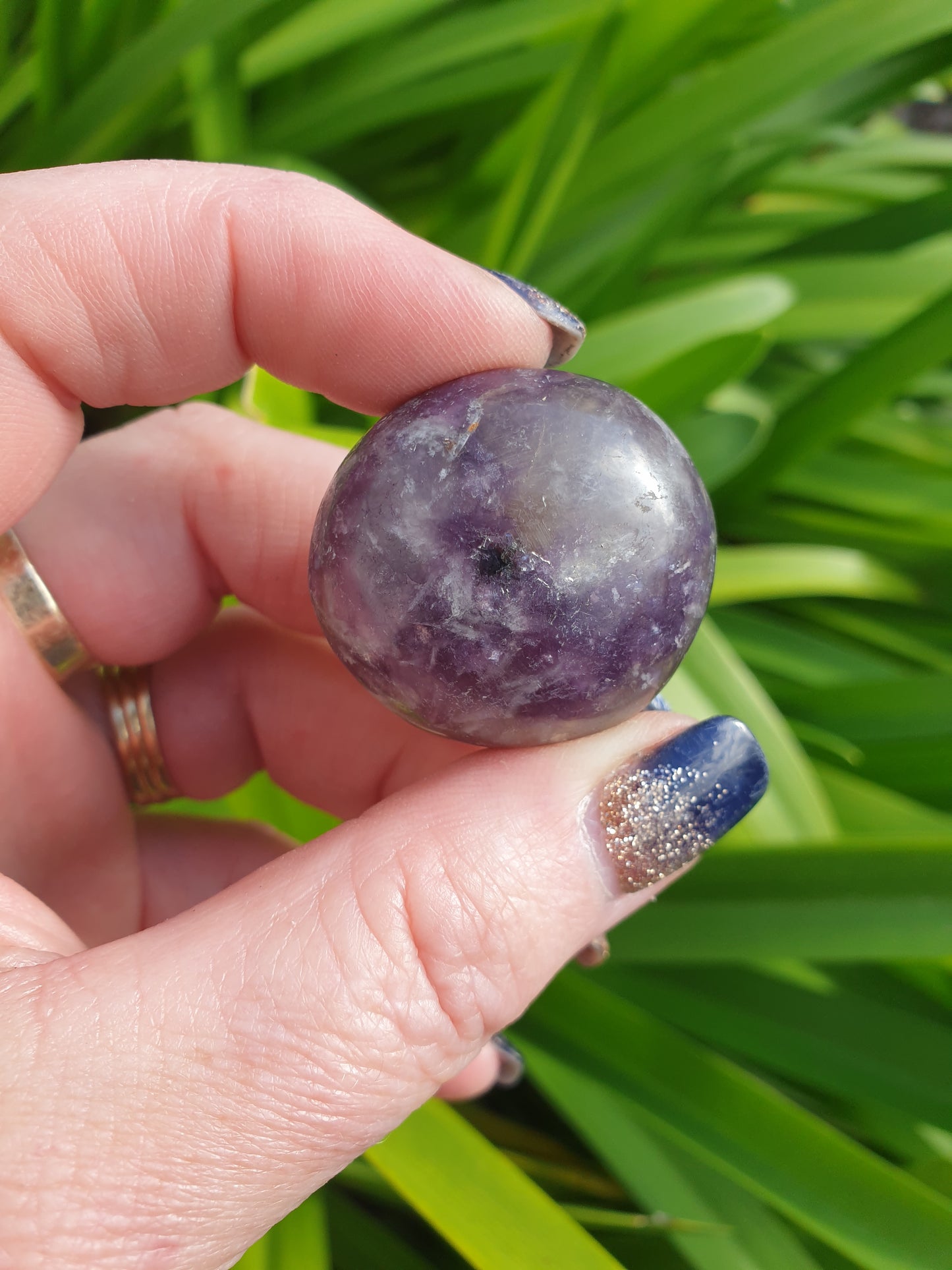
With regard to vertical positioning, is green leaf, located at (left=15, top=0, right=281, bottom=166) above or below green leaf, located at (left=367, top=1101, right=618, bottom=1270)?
above

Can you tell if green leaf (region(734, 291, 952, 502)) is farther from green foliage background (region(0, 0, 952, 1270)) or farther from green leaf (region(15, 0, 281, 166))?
green leaf (region(15, 0, 281, 166))

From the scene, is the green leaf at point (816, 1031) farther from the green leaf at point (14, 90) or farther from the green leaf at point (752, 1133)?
the green leaf at point (14, 90)

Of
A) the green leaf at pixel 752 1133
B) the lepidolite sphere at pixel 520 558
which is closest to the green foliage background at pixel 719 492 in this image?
the green leaf at pixel 752 1133

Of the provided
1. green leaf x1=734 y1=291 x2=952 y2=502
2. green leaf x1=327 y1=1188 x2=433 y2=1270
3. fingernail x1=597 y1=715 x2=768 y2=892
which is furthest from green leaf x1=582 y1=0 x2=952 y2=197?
green leaf x1=327 y1=1188 x2=433 y2=1270

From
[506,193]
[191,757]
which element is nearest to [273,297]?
[191,757]

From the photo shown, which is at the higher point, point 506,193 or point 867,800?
point 506,193

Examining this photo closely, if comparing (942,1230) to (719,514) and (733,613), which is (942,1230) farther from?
(719,514)
